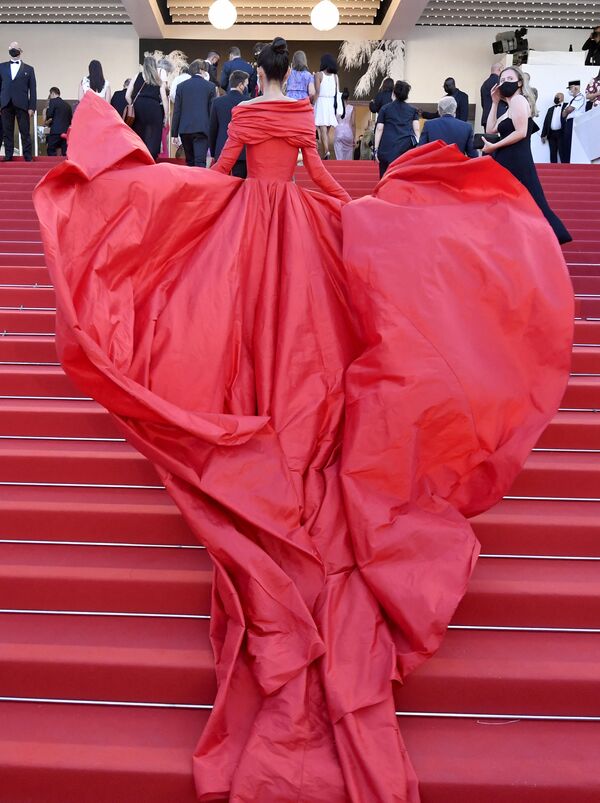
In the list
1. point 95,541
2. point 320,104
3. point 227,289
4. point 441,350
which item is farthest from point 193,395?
point 320,104

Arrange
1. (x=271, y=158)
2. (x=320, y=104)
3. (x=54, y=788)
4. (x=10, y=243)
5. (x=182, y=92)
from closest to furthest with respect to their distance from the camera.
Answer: (x=54, y=788), (x=271, y=158), (x=10, y=243), (x=182, y=92), (x=320, y=104)

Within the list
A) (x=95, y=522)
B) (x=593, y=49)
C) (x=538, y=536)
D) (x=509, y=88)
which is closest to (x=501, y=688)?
(x=538, y=536)

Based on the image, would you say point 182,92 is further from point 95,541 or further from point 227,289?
point 95,541

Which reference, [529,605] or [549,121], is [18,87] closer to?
[549,121]

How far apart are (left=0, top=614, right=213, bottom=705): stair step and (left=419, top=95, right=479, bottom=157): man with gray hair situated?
434 centimetres

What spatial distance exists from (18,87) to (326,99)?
11.2 ft

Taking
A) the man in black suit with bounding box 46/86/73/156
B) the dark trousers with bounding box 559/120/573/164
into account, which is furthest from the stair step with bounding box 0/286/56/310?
the dark trousers with bounding box 559/120/573/164

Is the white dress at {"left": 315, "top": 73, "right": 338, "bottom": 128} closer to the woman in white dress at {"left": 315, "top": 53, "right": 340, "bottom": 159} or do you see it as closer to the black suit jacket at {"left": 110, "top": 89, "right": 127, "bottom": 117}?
the woman in white dress at {"left": 315, "top": 53, "right": 340, "bottom": 159}

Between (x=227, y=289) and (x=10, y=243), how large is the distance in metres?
3.14

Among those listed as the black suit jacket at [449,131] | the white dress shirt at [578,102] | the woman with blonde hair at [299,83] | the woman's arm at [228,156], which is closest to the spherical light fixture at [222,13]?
the woman with blonde hair at [299,83]

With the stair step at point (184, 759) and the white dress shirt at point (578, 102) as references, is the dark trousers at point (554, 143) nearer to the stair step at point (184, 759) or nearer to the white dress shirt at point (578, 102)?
the white dress shirt at point (578, 102)

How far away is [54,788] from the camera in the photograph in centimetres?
196

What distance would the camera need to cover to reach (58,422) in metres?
3.09

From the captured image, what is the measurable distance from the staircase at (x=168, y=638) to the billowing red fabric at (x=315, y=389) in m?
0.18
